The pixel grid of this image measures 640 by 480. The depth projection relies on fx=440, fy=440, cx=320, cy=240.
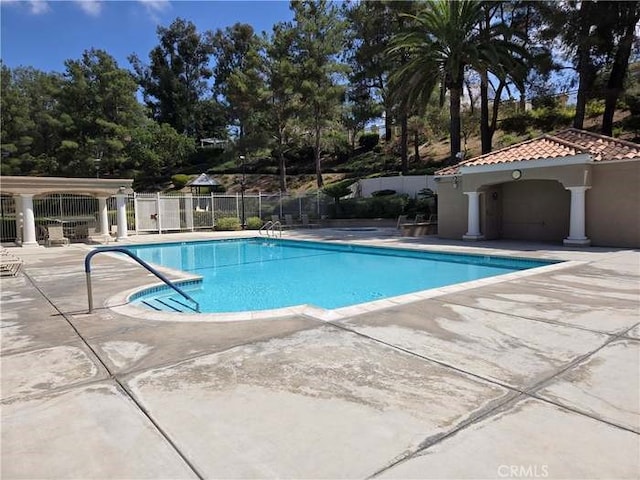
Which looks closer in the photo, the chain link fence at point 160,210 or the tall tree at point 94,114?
the chain link fence at point 160,210

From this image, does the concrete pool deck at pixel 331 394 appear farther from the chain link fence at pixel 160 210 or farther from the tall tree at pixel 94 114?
the tall tree at pixel 94 114

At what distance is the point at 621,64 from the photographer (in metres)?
19.6

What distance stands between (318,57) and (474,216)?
19.9m

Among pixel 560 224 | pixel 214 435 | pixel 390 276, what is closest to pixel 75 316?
pixel 214 435

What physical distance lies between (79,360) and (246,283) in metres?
6.81

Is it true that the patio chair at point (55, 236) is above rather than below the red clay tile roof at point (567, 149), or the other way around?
below

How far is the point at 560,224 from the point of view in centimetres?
1519

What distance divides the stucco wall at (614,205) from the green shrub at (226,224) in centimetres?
1764

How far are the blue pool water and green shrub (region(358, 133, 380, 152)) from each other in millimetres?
25919

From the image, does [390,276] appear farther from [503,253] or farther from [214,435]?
[214,435]

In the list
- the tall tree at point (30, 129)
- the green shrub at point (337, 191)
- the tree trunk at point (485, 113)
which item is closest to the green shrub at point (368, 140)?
the green shrub at point (337, 191)

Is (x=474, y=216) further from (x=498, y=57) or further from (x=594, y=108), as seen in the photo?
(x=594, y=108)

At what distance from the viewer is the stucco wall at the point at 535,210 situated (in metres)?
15.1

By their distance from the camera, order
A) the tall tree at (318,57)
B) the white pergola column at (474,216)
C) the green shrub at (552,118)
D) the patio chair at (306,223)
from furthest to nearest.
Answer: the tall tree at (318,57), the green shrub at (552,118), the patio chair at (306,223), the white pergola column at (474,216)
